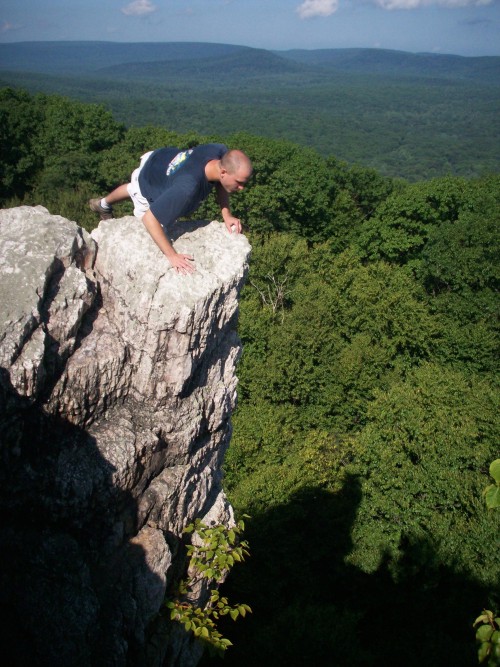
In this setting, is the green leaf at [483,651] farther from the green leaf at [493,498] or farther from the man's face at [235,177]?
the man's face at [235,177]

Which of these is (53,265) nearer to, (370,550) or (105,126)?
(370,550)

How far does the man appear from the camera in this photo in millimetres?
5973

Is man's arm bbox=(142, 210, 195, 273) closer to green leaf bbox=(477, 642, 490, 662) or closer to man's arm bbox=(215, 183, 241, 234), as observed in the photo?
man's arm bbox=(215, 183, 241, 234)

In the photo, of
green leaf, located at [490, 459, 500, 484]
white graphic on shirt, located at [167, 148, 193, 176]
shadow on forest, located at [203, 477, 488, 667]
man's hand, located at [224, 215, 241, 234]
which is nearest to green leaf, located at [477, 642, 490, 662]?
green leaf, located at [490, 459, 500, 484]

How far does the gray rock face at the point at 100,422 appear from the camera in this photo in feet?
15.4

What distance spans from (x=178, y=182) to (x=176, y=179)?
99 millimetres

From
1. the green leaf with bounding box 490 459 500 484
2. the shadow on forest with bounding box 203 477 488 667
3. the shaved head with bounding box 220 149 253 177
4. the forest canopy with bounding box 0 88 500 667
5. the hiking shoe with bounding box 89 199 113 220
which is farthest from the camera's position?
the forest canopy with bounding box 0 88 500 667

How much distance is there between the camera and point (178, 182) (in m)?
6.25

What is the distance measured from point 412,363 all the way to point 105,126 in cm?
2637

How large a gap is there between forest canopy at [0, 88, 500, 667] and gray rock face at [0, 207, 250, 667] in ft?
19.4

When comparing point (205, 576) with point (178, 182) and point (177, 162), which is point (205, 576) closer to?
point (178, 182)

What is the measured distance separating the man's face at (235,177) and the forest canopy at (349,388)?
8655 mm

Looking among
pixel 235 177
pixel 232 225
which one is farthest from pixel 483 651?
pixel 232 225

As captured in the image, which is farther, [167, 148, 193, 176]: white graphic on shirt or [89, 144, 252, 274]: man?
[167, 148, 193, 176]: white graphic on shirt
